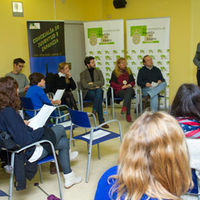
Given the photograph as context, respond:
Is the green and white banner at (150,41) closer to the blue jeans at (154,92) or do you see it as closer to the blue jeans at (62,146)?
the blue jeans at (154,92)

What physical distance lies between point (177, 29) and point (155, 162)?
5.64m

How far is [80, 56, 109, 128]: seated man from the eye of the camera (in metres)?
5.15

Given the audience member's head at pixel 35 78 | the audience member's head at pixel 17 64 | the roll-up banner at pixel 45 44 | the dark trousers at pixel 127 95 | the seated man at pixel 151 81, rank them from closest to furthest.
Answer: the audience member's head at pixel 35 78 < the audience member's head at pixel 17 64 < the dark trousers at pixel 127 95 < the seated man at pixel 151 81 < the roll-up banner at pixel 45 44

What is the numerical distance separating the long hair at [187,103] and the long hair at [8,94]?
4.51ft

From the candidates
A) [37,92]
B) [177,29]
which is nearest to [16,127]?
[37,92]

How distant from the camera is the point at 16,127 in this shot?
7.80 ft

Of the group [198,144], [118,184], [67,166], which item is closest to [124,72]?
[67,166]

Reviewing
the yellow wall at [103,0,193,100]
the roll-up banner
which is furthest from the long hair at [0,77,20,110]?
the yellow wall at [103,0,193,100]

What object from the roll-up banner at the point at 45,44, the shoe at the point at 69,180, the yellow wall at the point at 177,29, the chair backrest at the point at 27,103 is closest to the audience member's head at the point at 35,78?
the chair backrest at the point at 27,103

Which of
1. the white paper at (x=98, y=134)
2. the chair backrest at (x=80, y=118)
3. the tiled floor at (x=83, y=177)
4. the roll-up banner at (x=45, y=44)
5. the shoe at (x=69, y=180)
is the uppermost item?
the roll-up banner at (x=45, y=44)

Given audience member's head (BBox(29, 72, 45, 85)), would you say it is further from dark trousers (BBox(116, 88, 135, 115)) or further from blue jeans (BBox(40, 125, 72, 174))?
dark trousers (BBox(116, 88, 135, 115))

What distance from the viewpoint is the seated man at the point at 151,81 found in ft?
17.7

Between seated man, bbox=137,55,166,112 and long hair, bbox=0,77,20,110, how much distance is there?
3.28m

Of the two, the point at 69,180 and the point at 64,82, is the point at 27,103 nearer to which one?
the point at 64,82
